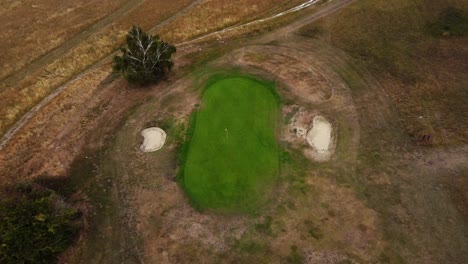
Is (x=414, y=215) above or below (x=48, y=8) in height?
below

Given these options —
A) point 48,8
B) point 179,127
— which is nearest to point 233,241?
point 179,127

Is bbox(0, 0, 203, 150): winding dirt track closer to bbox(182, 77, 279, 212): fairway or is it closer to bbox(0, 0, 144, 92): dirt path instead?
bbox(0, 0, 144, 92): dirt path

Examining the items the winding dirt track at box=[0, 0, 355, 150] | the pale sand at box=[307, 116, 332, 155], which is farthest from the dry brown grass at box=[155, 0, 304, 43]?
the pale sand at box=[307, 116, 332, 155]

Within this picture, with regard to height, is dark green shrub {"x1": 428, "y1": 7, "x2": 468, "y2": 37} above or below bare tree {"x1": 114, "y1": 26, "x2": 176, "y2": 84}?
below

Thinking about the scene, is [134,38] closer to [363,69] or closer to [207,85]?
[207,85]

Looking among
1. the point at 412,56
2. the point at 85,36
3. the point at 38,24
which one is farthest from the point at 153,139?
the point at 38,24

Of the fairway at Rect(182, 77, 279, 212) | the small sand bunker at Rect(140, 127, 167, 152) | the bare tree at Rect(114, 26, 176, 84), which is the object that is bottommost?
the fairway at Rect(182, 77, 279, 212)
